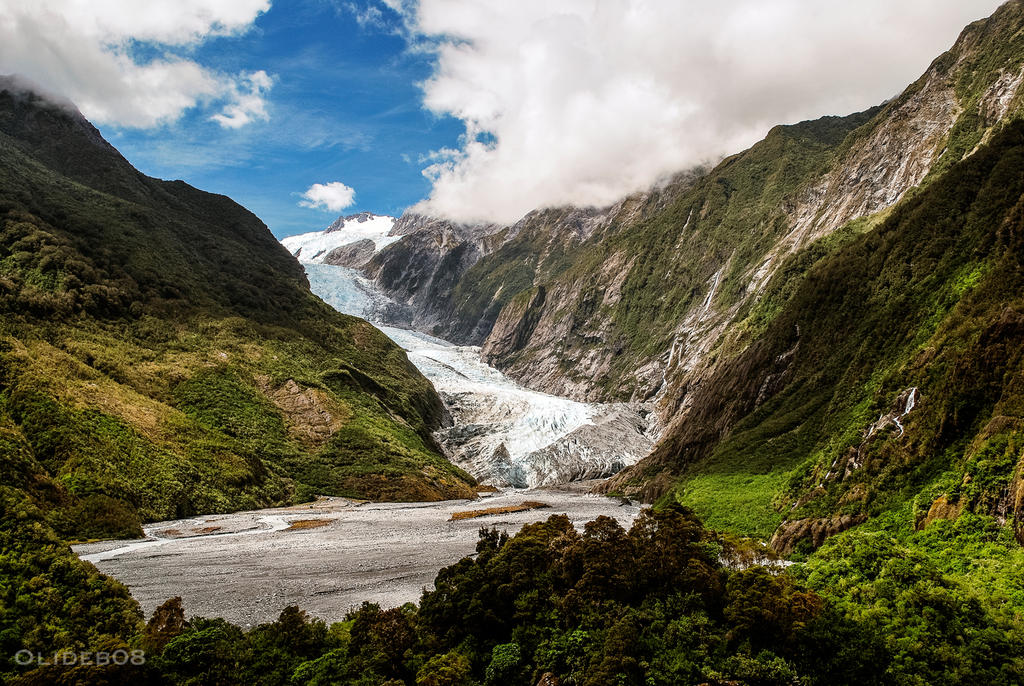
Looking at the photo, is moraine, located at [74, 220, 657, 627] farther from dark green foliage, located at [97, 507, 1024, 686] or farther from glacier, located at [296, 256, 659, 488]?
dark green foliage, located at [97, 507, 1024, 686]

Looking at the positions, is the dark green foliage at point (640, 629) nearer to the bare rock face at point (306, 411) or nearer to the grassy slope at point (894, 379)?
the grassy slope at point (894, 379)

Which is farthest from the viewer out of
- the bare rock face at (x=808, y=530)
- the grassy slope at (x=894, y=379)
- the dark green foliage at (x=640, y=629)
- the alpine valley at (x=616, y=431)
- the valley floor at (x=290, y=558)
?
the bare rock face at (x=808, y=530)

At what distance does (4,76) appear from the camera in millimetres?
141500

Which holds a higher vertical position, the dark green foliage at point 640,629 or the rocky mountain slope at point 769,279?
the rocky mountain slope at point 769,279

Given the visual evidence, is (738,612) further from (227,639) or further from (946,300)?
(946,300)

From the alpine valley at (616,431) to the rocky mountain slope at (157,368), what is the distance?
1.60ft

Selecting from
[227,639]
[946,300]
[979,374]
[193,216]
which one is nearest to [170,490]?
[227,639]

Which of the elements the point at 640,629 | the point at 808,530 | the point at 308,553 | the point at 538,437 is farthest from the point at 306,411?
the point at 640,629

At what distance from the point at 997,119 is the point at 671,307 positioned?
290 feet

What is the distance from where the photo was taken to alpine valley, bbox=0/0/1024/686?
51.8 feet

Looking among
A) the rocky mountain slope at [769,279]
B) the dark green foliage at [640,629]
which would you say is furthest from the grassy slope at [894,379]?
the dark green foliage at [640,629]

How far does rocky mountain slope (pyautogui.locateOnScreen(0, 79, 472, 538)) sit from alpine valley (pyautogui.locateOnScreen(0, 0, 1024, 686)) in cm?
49

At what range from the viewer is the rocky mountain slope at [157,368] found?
53.4 meters

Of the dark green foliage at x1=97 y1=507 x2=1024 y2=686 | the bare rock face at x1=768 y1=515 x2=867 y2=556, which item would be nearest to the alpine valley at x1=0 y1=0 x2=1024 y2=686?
the dark green foliage at x1=97 y1=507 x2=1024 y2=686
